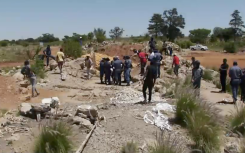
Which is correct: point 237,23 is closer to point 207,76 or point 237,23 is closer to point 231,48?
point 231,48

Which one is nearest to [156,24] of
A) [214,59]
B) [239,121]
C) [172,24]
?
[172,24]

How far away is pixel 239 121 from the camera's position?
32.2ft

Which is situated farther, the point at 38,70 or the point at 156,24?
the point at 156,24

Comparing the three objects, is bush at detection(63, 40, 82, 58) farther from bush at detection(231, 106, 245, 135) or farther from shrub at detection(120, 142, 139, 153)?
shrub at detection(120, 142, 139, 153)

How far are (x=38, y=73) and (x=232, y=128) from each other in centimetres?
1239

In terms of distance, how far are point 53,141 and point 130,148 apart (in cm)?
158

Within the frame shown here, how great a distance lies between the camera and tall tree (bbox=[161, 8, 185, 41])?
3031 inches

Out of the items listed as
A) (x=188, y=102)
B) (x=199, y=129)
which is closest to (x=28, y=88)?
(x=188, y=102)

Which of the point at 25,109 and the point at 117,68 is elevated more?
the point at 117,68

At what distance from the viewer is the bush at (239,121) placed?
960 cm

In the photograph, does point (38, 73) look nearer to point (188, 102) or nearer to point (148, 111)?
point (148, 111)

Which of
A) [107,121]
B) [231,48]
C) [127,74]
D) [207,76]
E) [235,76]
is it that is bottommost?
[207,76]

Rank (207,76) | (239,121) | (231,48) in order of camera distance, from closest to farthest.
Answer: (239,121)
(207,76)
(231,48)

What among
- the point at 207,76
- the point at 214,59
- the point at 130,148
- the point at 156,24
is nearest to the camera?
the point at 130,148
